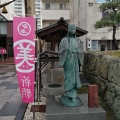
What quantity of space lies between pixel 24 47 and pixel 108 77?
2.54 m

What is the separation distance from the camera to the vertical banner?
4.07m

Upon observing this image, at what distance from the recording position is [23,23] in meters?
4.07

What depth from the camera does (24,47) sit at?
4145 millimetres

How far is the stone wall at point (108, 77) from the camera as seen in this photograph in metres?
4.68

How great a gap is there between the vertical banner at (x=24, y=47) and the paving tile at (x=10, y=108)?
4.86ft

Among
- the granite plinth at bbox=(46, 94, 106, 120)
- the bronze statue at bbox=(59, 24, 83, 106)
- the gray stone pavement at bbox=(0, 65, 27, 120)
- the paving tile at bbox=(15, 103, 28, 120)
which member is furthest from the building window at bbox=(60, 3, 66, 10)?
the granite plinth at bbox=(46, 94, 106, 120)

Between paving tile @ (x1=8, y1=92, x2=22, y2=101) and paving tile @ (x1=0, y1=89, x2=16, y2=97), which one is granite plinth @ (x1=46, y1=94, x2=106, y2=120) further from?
paving tile @ (x1=0, y1=89, x2=16, y2=97)

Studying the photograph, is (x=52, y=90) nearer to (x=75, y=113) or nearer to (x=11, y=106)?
(x=11, y=106)

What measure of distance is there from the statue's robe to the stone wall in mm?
1024

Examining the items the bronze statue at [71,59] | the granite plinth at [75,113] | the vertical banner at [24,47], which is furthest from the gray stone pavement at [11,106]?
the bronze statue at [71,59]

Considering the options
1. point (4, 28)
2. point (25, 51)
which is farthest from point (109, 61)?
point (4, 28)

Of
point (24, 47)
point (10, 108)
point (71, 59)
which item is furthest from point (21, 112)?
point (71, 59)

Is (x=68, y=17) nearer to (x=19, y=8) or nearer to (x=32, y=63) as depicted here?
(x=19, y=8)

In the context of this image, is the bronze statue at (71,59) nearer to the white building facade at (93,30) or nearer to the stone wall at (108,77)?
the stone wall at (108,77)
